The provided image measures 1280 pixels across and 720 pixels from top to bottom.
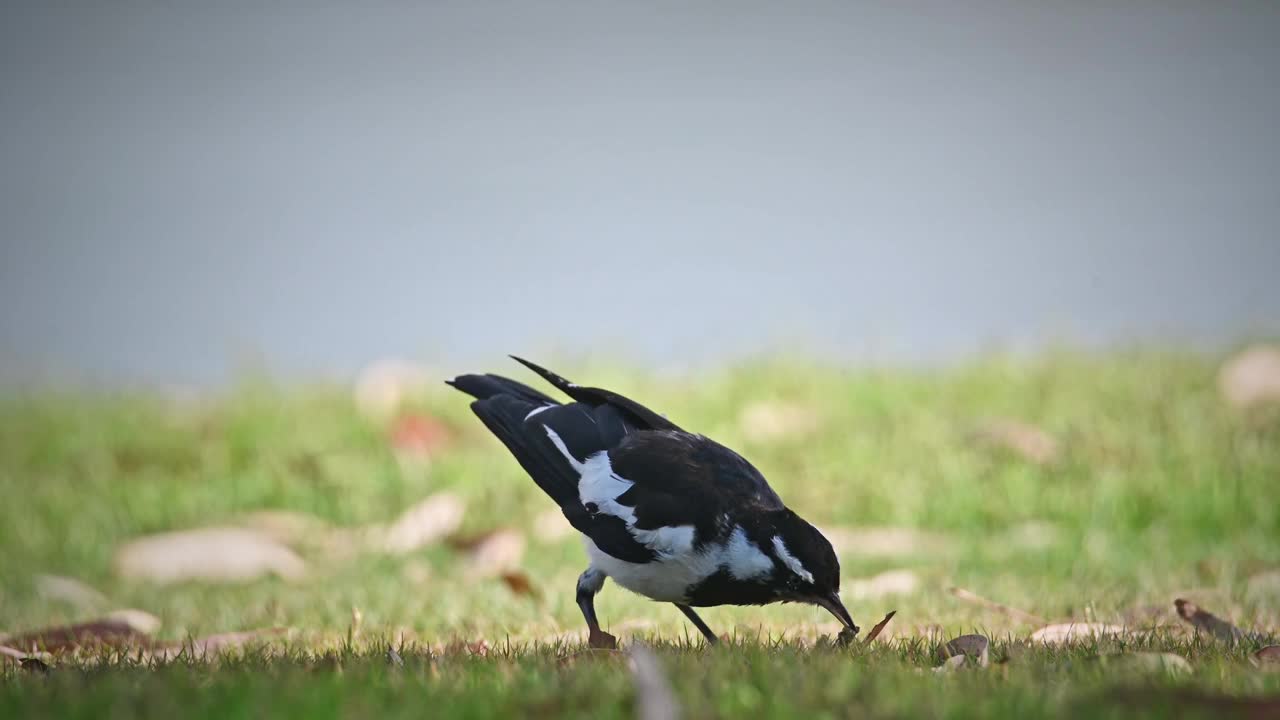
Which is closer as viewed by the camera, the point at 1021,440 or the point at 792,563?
the point at 792,563

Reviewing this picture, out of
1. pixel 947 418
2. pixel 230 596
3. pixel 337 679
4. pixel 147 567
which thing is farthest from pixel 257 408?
pixel 337 679

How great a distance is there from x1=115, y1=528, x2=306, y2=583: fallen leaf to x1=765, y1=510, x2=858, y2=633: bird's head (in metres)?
3.52

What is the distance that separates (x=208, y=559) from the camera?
657 centimetres

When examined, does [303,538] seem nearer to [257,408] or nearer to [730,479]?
[257,408]

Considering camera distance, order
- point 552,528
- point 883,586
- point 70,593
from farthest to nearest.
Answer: point 552,528, point 70,593, point 883,586

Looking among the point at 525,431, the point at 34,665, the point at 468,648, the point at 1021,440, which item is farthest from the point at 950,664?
the point at 1021,440

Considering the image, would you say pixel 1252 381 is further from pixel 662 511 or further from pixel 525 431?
pixel 662 511

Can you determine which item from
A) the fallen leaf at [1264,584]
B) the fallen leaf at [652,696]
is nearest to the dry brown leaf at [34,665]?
the fallen leaf at [652,696]

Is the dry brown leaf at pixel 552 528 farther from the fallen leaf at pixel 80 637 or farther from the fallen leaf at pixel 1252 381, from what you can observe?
the fallen leaf at pixel 1252 381

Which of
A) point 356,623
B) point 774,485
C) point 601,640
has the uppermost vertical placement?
point 774,485

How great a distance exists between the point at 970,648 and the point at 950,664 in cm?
20

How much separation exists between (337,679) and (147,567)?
4.13 meters

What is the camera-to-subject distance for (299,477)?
27.5 ft

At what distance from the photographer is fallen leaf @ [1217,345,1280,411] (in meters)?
8.38
